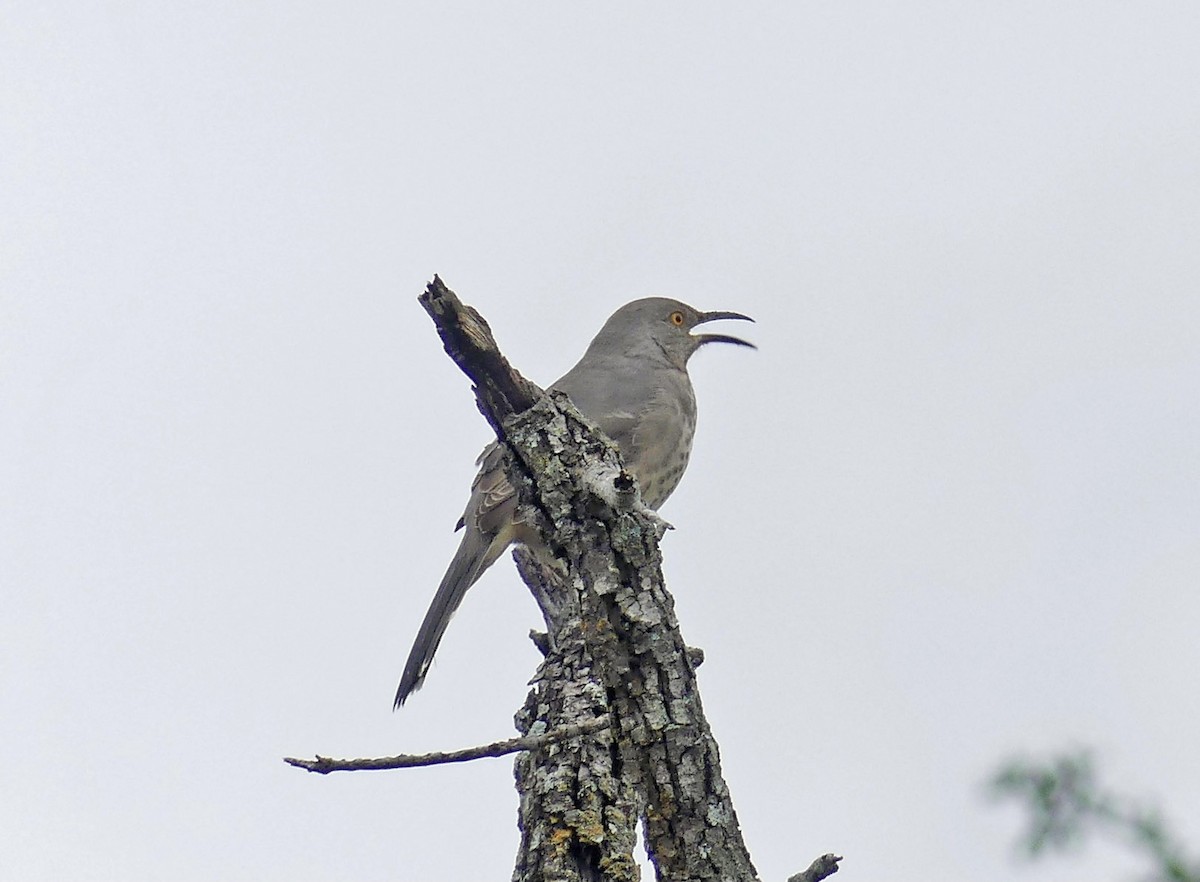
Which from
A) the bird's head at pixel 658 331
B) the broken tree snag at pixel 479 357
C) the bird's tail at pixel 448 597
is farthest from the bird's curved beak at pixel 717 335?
the broken tree snag at pixel 479 357

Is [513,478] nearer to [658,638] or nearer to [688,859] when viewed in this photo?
[658,638]

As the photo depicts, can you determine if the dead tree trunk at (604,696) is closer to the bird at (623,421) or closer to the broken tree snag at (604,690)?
the broken tree snag at (604,690)

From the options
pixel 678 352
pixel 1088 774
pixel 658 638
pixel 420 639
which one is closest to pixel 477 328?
pixel 658 638

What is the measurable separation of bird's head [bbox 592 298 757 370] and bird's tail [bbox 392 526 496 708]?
7.32 feet

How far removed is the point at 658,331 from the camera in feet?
27.3

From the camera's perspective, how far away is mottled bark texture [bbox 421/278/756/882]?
3207 mm

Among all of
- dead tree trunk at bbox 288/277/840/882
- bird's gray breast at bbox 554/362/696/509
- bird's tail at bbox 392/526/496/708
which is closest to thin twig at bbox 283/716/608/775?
dead tree trunk at bbox 288/277/840/882

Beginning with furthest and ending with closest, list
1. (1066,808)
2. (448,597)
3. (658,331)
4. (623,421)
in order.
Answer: (658,331) < (623,421) < (448,597) < (1066,808)

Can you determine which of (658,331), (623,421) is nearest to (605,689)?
(623,421)

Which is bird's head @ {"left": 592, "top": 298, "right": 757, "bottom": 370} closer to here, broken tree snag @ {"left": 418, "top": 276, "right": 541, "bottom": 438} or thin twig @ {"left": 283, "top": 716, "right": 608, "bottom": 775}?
broken tree snag @ {"left": 418, "top": 276, "right": 541, "bottom": 438}

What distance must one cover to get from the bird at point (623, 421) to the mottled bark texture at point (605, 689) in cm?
116

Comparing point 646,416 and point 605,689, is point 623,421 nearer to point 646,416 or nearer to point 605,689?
point 646,416

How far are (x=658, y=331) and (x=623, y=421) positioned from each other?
1.40m

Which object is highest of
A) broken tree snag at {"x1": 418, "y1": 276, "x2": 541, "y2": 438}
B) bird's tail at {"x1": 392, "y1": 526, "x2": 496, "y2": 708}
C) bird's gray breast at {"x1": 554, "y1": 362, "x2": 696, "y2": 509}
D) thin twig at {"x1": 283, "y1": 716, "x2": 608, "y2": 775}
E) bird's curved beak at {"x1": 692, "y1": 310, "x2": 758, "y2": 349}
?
bird's curved beak at {"x1": 692, "y1": 310, "x2": 758, "y2": 349}
